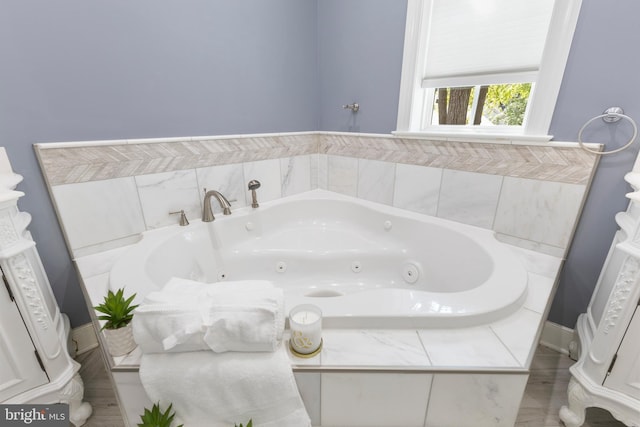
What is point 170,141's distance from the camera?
4.77 ft

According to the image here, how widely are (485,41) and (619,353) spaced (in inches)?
53.7

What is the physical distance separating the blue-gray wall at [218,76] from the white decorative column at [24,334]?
34 centimetres

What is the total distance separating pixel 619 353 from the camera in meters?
0.91

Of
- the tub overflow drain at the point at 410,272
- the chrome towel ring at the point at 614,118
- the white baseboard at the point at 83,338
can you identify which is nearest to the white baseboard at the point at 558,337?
the tub overflow drain at the point at 410,272

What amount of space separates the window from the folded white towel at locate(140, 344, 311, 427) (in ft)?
4.76

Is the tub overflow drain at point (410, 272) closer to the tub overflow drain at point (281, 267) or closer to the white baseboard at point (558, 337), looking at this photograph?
the white baseboard at point (558, 337)

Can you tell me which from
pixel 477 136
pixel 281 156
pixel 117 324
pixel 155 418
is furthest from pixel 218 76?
pixel 155 418

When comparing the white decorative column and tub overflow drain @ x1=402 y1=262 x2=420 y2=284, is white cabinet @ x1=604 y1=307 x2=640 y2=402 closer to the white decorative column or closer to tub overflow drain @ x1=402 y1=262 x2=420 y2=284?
tub overflow drain @ x1=402 y1=262 x2=420 y2=284

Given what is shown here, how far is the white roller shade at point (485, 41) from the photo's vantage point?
1198 mm

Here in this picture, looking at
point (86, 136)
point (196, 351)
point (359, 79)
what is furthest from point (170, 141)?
point (359, 79)

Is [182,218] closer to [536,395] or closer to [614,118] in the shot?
[536,395]

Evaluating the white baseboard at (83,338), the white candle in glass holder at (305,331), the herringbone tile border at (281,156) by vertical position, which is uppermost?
the herringbone tile border at (281,156)

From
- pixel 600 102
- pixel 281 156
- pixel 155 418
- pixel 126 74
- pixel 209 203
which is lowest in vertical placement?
pixel 155 418

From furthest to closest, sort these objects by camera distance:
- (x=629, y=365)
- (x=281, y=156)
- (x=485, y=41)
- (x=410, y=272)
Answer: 1. (x=281, y=156)
2. (x=410, y=272)
3. (x=485, y=41)
4. (x=629, y=365)
